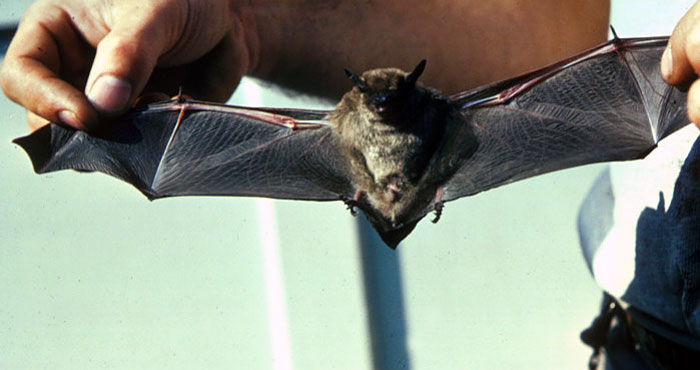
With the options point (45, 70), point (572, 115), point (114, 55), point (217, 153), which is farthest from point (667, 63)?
point (45, 70)

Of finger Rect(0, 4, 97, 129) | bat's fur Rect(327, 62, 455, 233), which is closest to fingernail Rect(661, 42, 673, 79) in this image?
bat's fur Rect(327, 62, 455, 233)

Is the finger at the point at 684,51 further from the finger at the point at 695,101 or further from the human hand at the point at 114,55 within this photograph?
the human hand at the point at 114,55

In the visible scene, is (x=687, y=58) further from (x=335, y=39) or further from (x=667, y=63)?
(x=335, y=39)

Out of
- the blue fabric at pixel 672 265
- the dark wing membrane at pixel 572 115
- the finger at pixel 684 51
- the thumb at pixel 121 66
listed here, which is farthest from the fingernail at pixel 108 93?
the blue fabric at pixel 672 265

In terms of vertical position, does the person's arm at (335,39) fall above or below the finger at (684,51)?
above

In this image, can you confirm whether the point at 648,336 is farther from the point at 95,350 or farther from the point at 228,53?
the point at 95,350

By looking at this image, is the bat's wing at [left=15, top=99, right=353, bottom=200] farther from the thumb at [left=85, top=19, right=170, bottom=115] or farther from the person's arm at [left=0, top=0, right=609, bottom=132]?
the person's arm at [left=0, top=0, right=609, bottom=132]

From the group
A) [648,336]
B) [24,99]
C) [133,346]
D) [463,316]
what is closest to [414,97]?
[24,99]
